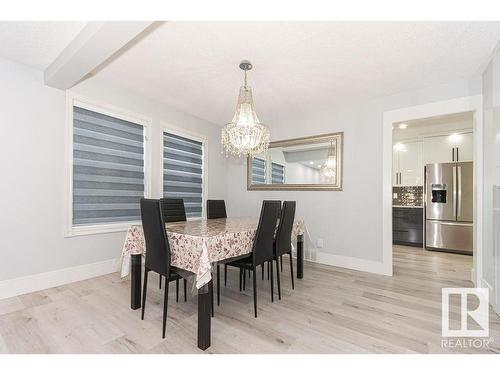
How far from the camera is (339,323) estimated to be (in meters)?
1.93

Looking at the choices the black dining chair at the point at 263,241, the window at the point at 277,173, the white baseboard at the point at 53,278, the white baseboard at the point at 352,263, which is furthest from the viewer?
the window at the point at 277,173

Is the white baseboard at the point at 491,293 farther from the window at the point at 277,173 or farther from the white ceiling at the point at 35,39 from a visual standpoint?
the white ceiling at the point at 35,39

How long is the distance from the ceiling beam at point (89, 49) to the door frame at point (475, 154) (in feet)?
9.96

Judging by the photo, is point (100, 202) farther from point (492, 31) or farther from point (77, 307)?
point (492, 31)

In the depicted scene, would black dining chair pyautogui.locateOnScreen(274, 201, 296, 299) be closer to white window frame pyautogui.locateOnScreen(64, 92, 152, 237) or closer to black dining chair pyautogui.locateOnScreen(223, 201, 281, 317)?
black dining chair pyautogui.locateOnScreen(223, 201, 281, 317)

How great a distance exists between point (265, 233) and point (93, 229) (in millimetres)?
2179

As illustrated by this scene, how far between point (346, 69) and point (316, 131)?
4.32ft

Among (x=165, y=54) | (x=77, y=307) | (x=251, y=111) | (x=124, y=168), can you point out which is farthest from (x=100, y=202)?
(x=251, y=111)

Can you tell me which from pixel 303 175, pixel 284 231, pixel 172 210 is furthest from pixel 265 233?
pixel 303 175

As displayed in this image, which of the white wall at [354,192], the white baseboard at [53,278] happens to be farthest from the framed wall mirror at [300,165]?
the white baseboard at [53,278]

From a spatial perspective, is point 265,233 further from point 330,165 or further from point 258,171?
point 258,171

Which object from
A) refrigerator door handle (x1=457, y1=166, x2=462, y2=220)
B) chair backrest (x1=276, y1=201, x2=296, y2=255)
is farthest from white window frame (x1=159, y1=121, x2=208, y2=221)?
refrigerator door handle (x1=457, y1=166, x2=462, y2=220)

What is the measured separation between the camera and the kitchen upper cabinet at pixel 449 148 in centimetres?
436

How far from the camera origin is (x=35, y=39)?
210cm
